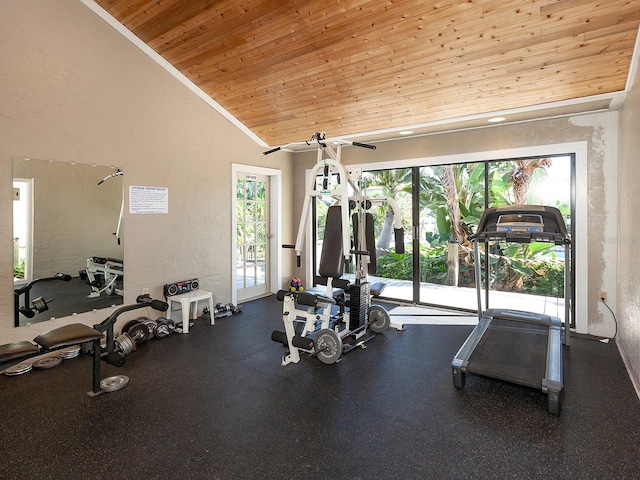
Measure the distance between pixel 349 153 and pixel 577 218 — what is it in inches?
119

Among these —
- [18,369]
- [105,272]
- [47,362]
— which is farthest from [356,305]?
[18,369]

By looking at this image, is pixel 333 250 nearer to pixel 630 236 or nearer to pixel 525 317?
pixel 525 317

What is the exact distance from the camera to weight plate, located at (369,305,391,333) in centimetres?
395

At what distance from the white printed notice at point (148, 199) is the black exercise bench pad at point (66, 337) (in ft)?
5.32

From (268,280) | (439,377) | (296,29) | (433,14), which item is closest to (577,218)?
(439,377)

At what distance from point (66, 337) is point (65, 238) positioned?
1383 mm

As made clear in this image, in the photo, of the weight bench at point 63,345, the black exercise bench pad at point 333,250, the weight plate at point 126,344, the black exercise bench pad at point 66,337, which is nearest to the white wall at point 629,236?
the black exercise bench pad at point 333,250

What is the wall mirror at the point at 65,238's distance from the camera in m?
3.11

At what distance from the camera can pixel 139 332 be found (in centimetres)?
363

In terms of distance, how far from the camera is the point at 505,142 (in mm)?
4215

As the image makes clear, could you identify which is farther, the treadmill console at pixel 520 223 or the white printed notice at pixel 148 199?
the white printed notice at pixel 148 199

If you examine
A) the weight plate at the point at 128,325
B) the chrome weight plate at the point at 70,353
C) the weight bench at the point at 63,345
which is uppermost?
the weight bench at the point at 63,345

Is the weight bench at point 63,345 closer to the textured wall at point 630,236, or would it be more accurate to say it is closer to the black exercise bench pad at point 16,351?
the black exercise bench pad at point 16,351

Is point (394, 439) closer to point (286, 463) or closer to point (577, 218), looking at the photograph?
point (286, 463)
